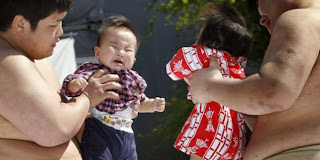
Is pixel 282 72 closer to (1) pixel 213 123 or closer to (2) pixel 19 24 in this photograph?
(1) pixel 213 123

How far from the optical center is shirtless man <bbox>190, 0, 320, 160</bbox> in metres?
1.41

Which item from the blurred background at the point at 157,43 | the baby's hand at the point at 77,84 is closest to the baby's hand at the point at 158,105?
the baby's hand at the point at 77,84

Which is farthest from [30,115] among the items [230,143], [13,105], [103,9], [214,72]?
[103,9]

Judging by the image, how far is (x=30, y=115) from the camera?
145 cm

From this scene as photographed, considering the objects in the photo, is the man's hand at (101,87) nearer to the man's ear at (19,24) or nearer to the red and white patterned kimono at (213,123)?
the red and white patterned kimono at (213,123)

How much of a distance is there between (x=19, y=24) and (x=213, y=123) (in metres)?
0.95

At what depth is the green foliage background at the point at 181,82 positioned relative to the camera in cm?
564

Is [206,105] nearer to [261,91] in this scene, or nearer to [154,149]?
[261,91]

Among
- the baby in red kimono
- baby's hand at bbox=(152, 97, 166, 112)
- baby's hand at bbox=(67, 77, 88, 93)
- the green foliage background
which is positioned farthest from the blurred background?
baby's hand at bbox=(67, 77, 88, 93)

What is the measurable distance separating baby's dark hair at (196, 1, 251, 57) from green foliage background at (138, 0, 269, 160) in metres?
3.26

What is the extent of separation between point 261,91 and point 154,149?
17.3 feet

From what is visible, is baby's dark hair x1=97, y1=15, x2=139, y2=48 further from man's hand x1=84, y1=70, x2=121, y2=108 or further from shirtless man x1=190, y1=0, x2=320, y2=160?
shirtless man x1=190, y1=0, x2=320, y2=160

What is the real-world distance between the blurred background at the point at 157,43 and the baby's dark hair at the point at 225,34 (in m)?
3.66

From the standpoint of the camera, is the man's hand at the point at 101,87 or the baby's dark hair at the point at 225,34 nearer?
the man's hand at the point at 101,87
